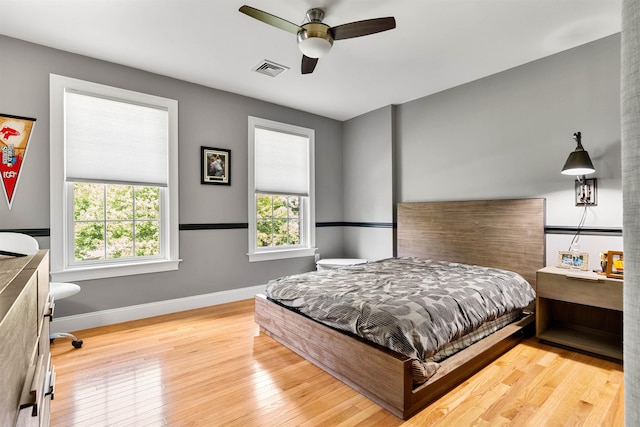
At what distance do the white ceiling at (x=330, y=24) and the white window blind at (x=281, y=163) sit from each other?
0.84 meters

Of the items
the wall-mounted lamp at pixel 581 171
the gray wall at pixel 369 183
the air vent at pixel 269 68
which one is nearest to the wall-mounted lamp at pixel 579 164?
the wall-mounted lamp at pixel 581 171

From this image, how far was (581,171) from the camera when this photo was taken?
9.10ft

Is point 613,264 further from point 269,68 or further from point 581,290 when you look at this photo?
point 269,68

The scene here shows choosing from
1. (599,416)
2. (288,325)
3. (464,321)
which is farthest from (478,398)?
(288,325)

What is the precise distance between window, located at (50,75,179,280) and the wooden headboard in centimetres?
291

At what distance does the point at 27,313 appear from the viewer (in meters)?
0.80

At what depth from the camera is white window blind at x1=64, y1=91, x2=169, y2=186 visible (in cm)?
315

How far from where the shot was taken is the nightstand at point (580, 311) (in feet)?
8.16

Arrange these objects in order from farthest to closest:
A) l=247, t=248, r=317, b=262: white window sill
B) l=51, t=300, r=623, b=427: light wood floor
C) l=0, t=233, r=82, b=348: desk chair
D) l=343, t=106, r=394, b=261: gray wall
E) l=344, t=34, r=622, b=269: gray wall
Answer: l=343, t=106, r=394, b=261: gray wall → l=247, t=248, r=317, b=262: white window sill → l=344, t=34, r=622, b=269: gray wall → l=0, t=233, r=82, b=348: desk chair → l=51, t=300, r=623, b=427: light wood floor

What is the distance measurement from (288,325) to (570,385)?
77.1 inches

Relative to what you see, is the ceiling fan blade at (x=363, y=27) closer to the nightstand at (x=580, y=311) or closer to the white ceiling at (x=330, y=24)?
the white ceiling at (x=330, y=24)

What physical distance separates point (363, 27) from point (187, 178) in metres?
2.53

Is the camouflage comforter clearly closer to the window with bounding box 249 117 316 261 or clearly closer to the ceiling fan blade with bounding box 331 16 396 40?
the window with bounding box 249 117 316 261

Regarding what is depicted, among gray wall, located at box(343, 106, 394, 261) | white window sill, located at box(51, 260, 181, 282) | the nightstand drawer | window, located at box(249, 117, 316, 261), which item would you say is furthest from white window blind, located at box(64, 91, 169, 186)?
the nightstand drawer
